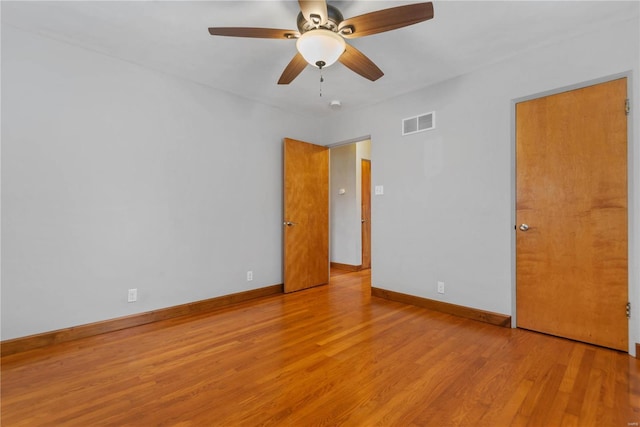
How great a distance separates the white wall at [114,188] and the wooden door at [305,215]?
1.40 feet

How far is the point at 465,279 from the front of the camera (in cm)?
322

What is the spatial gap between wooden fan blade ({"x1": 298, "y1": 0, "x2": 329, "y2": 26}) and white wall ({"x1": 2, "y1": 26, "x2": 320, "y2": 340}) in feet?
6.57

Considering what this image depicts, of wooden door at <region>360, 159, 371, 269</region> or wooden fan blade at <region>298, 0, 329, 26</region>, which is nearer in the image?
wooden fan blade at <region>298, 0, 329, 26</region>

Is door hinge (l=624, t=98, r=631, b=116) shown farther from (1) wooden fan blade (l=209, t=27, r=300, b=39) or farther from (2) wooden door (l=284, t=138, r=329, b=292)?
(2) wooden door (l=284, t=138, r=329, b=292)

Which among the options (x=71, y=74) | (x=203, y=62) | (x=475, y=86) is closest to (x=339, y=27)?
(x=203, y=62)

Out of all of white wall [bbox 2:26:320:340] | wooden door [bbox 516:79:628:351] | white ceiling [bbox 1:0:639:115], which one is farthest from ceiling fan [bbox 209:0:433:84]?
wooden door [bbox 516:79:628:351]

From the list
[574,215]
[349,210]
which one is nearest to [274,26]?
[574,215]

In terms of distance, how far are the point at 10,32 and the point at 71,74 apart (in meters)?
0.43

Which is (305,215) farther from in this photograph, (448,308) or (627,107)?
(627,107)

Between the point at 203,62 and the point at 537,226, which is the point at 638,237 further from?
the point at 203,62

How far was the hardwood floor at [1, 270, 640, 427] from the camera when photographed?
5.42 feet

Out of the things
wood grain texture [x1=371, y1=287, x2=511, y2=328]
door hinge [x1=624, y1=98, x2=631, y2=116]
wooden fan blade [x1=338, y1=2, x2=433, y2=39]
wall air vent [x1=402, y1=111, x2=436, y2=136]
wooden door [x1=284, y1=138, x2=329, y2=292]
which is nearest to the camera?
wooden fan blade [x1=338, y1=2, x2=433, y2=39]

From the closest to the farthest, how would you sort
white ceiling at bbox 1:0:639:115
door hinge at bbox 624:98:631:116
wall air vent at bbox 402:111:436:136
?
white ceiling at bbox 1:0:639:115
door hinge at bbox 624:98:631:116
wall air vent at bbox 402:111:436:136

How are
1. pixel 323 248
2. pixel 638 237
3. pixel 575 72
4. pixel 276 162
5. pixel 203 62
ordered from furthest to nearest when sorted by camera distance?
pixel 323 248 → pixel 276 162 → pixel 203 62 → pixel 575 72 → pixel 638 237
